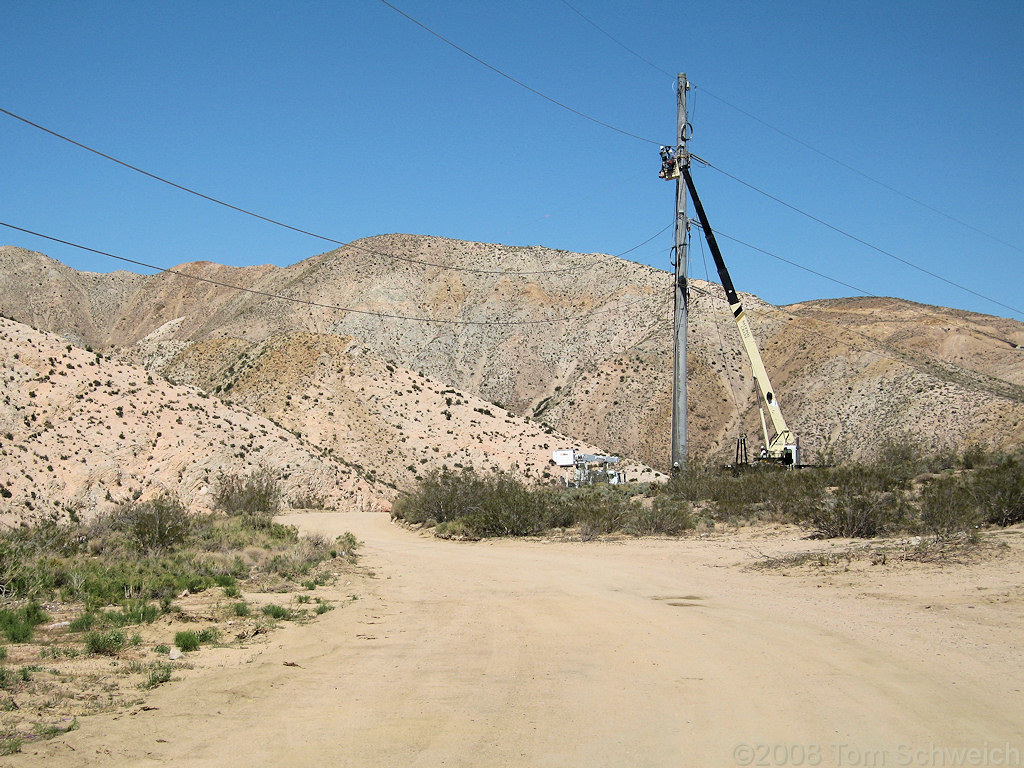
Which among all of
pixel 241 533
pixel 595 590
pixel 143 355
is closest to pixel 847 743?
pixel 595 590

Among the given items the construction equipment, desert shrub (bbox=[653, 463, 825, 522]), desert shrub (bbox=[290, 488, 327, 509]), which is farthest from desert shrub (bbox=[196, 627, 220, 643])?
the construction equipment

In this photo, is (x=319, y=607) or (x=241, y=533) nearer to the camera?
(x=319, y=607)

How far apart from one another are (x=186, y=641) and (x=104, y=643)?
840mm

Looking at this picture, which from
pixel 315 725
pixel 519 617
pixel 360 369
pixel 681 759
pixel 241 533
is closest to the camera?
pixel 681 759

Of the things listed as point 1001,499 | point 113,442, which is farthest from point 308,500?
point 1001,499

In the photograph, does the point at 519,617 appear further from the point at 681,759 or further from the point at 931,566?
the point at 931,566

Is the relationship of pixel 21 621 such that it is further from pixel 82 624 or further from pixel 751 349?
pixel 751 349

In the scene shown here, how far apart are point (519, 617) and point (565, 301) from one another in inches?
3375

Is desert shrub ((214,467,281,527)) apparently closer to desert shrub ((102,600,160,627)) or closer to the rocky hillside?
the rocky hillside

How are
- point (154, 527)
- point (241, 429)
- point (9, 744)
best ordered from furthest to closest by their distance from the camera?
point (241, 429) → point (154, 527) → point (9, 744)

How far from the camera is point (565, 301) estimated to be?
96.0 m

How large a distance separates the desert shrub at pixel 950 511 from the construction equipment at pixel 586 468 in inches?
926

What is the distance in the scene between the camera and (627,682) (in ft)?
25.8

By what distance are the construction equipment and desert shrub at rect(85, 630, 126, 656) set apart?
31.4 meters
